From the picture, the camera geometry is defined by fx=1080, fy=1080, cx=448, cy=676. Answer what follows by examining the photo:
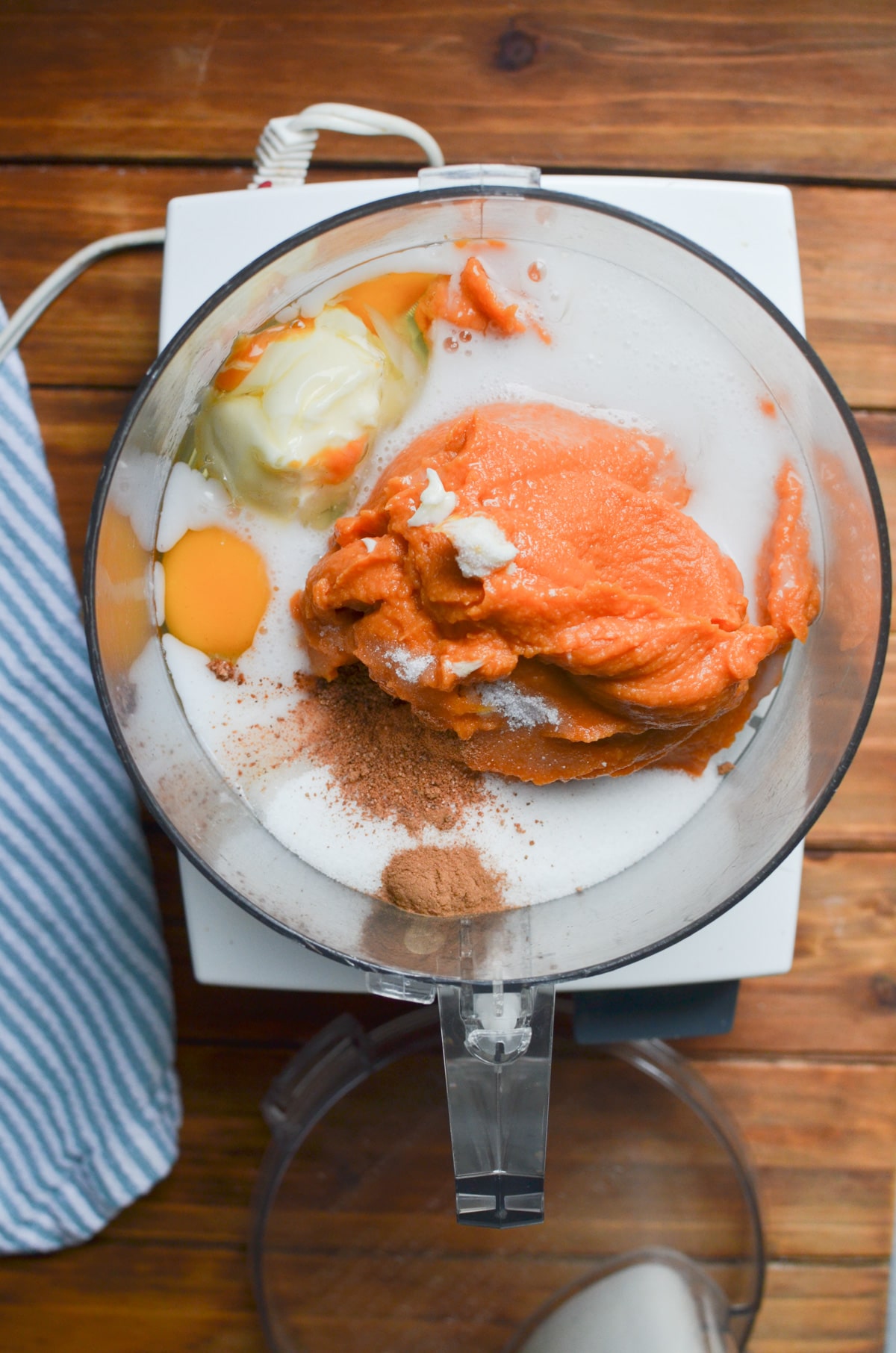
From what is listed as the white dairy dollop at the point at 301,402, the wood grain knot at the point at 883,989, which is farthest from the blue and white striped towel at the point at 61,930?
the wood grain knot at the point at 883,989

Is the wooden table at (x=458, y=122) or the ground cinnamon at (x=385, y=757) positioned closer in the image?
the ground cinnamon at (x=385, y=757)

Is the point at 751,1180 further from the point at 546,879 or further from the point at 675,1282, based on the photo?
the point at 546,879

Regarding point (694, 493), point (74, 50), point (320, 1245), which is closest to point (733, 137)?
point (694, 493)

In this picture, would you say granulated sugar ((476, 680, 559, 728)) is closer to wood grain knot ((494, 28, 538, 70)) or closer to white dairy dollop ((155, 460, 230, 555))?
white dairy dollop ((155, 460, 230, 555))

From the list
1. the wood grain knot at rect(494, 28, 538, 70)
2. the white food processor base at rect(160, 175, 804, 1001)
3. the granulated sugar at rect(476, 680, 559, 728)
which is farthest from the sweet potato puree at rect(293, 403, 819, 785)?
the wood grain knot at rect(494, 28, 538, 70)

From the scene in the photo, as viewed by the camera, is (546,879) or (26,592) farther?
(26,592)

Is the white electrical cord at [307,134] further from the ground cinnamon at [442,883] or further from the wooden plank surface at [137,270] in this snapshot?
the ground cinnamon at [442,883]
